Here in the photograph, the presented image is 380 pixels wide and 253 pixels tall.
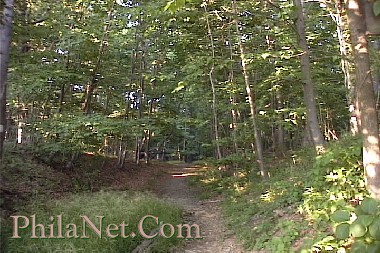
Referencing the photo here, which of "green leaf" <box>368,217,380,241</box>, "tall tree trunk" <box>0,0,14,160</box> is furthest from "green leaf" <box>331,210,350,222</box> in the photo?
"tall tree trunk" <box>0,0,14,160</box>

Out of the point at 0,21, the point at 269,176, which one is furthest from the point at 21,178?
the point at 269,176

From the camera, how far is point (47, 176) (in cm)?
1146

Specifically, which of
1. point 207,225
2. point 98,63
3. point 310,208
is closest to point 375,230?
point 310,208

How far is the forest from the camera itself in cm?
489

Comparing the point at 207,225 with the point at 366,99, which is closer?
the point at 366,99

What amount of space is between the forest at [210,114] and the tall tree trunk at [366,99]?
0.01 metres

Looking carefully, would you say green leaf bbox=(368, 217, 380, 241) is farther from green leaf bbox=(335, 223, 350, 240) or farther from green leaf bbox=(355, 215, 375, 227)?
green leaf bbox=(335, 223, 350, 240)

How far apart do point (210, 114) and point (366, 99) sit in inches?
590

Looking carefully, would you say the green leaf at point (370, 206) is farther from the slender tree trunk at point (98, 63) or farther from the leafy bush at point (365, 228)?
the slender tree trunk at point (98, 63)

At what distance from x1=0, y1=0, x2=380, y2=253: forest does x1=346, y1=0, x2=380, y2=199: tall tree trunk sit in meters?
0.01

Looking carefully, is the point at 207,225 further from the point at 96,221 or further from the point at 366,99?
the point at 366,99

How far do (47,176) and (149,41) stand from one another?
7.47 m

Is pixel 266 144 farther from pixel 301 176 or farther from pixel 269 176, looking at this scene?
pixel 301 176

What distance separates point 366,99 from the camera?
3715 millimetres
